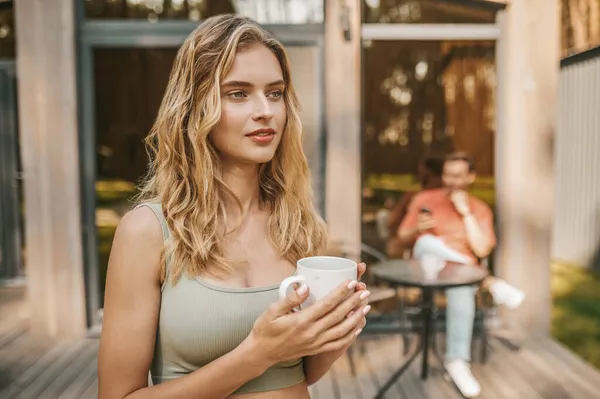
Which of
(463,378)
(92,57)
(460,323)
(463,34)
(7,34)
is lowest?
(463,378)

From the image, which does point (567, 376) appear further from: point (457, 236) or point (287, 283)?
point (287, 283)

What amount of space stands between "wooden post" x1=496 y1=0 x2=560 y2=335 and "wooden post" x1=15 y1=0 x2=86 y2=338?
348cm

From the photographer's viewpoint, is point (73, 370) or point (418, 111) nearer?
point (73, 370)

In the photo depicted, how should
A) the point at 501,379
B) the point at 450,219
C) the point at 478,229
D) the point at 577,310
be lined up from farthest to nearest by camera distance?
the point at 577,310 < the point at 450,219 < the point at 478,229 < the point at 501,379

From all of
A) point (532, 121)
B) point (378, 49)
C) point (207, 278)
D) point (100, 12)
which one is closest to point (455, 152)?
point (532, 121)

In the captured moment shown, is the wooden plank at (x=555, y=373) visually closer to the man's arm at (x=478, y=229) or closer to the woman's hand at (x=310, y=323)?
the man's arm at (x=478, y=229)

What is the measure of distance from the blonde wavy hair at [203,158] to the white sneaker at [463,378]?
251 cm

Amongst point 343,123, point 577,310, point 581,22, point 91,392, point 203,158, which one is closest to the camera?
point 203,158

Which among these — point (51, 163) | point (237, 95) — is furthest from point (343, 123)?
point (237, 95)

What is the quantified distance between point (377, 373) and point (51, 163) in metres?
2.93

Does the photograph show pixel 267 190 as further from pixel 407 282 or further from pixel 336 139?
pixel 336 139

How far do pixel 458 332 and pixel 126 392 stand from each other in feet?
10.3

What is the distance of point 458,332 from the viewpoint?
3793 millimetres

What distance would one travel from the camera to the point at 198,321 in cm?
107
